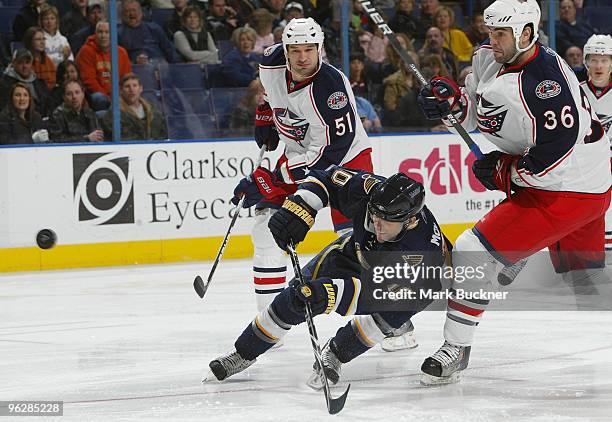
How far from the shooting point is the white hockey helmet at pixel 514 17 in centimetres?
367

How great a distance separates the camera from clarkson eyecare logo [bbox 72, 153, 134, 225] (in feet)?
22.1

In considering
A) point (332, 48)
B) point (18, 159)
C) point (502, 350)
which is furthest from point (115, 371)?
point (332, 48)

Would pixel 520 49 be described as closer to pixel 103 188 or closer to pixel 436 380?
pixel 436 380

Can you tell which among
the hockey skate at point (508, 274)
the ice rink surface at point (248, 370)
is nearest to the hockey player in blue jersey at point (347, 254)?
the ice rink surface at point (248, 370)

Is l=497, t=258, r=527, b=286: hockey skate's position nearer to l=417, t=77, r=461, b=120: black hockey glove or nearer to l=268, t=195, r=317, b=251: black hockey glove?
l=417, t=77, r=461, b=120: black hockey glove

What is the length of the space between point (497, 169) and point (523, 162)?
147mm

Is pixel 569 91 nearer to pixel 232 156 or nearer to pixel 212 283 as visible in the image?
pixel 212 283

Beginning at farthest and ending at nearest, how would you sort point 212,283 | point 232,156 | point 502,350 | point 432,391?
1. point 232,156
2. point 212,283
3. point 502,350
4. point 432,391

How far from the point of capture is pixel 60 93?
6738 mm

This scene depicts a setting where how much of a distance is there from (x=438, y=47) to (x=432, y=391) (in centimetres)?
477

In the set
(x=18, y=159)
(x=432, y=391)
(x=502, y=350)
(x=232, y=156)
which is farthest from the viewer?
(x=232, y=156)

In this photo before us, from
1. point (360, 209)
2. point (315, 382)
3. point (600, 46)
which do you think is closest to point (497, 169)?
point (360, 209)

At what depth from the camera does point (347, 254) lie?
364 cm

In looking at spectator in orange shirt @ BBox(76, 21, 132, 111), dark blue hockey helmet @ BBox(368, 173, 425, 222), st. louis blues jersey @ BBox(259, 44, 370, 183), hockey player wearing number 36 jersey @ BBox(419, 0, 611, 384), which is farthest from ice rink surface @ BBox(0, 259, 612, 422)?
A: spectator in orange shirt @ BBox(76, 21, 132, 111)
